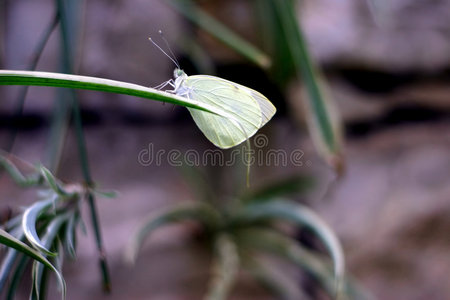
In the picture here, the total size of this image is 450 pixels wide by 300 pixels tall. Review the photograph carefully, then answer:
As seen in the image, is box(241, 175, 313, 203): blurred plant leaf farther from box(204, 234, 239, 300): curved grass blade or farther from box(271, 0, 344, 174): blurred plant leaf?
box(271, 0, 344, 174): blurred plant leaf

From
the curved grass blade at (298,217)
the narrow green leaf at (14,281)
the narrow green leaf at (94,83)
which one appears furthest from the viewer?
the curved grass blade at (298,217)

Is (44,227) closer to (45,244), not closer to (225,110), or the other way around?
(45,244)

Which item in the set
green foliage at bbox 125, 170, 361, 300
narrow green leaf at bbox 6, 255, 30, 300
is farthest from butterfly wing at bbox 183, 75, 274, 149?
green foliage at bbox 125, 170, 361, 300

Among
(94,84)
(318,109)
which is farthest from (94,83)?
(318,109)

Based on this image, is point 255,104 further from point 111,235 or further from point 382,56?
point 382,56

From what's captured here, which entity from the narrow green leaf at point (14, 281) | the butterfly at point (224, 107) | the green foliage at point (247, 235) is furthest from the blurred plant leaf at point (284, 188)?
the narrow green leaf at point (14, 281)

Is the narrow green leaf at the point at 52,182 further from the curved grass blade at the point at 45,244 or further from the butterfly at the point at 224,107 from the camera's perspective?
the butterfly at the point at 224,107
